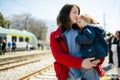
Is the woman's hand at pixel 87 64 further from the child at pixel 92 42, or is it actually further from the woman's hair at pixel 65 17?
the woman's hair at pixel 65 17

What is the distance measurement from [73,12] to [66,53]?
1.55 ft

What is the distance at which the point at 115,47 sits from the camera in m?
8.30

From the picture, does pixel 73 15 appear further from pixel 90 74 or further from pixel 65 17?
pixel 90 74

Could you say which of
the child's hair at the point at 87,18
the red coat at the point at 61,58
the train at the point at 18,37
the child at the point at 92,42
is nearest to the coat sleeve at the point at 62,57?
the red coat at the point at 61,58

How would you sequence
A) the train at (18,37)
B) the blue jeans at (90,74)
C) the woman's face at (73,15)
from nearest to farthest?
the blue jeans at (90,74), the woman's face at (73,15), the train at (18,37)

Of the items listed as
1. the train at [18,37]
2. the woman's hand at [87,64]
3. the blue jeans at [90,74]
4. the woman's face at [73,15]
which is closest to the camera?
the woman's hand at [87,64]

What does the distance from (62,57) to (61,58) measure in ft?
0.05

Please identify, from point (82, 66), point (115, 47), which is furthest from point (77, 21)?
point (115, 47)

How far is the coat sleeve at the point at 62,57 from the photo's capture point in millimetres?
2701

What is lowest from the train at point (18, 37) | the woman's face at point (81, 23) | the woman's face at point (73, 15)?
the train at point (18, 37)

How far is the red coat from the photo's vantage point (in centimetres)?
272

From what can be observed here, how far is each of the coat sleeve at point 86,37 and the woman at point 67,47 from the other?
12 cm

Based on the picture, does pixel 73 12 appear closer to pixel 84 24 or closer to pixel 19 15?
pixel 84 24

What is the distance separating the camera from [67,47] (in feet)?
9.32
